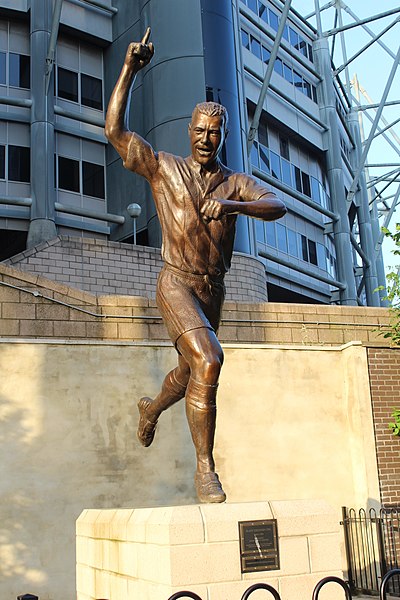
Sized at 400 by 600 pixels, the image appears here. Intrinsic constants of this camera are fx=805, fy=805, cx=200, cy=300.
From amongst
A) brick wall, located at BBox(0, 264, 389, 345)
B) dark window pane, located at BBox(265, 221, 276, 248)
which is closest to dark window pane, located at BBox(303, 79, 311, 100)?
dark window pane, located at BBox(265, 221, 276, 248)

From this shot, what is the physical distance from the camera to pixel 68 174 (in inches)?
1134

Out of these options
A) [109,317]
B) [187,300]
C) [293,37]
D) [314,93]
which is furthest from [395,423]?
[293,37]

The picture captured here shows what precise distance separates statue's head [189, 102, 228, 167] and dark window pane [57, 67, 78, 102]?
25.1m

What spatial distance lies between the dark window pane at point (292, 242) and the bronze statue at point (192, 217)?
2944cm

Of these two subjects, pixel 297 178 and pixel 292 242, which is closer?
pixel 292 242

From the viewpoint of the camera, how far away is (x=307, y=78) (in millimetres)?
38469

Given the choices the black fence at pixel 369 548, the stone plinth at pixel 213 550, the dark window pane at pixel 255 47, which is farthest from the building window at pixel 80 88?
the stone plinth at pixel 213 550

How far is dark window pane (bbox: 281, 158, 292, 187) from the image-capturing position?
35.8m

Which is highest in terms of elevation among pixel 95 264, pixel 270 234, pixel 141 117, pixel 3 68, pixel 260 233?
pixel 3 68

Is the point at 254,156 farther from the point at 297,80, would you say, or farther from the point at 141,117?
the point at 141,117

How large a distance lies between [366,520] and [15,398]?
17.0ft

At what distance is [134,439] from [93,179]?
770 inches

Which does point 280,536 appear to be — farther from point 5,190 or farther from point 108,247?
point 5,190

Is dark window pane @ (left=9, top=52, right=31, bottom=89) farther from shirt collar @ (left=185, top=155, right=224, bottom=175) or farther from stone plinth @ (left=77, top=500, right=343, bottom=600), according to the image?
stone plinth @ (left=77, top=500, right=343, bottom=600)
